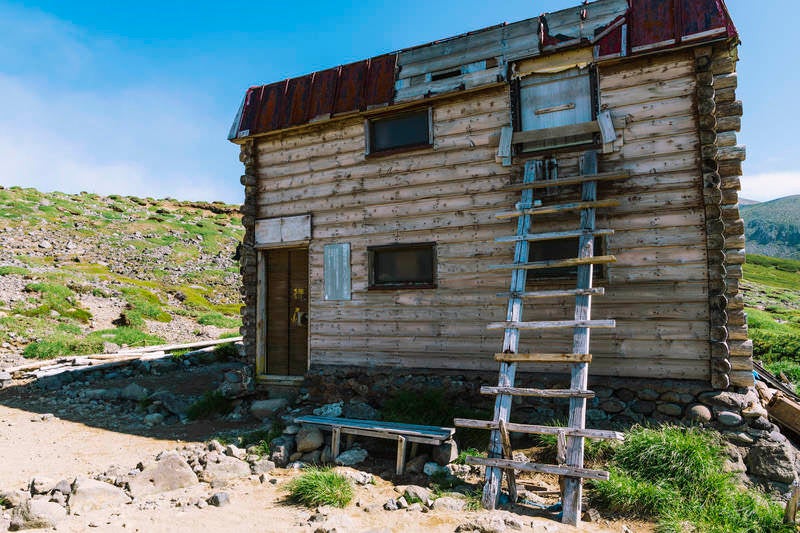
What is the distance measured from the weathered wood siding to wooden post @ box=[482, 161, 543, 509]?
560 millimetres

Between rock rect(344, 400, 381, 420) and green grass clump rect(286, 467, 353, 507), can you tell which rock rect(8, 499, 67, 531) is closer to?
green grass clump rect(286, 467, 353, 507)

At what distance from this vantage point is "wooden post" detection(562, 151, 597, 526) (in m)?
5.05

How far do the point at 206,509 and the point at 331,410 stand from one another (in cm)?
326

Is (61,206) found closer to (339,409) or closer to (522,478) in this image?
(339,409)

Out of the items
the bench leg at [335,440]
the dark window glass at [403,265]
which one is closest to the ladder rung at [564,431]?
the bench leg at [335,440]

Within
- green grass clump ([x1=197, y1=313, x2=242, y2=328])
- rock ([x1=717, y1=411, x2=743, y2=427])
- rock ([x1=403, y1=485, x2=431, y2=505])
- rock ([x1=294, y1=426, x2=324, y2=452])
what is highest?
green grass clump ([x1=197, y1=313, x2=242, y2=328])

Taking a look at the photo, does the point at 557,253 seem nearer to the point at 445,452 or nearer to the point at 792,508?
the point at 445,452

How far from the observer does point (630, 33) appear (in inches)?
300

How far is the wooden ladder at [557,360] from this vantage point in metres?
5.18

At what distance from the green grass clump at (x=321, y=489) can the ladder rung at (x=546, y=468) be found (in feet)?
4.76

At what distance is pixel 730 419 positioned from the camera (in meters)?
6.50

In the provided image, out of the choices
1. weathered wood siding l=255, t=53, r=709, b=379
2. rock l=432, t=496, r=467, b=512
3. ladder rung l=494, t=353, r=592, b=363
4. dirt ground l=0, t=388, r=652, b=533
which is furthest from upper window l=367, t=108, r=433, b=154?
rock l=432, t=496, r=467, b=512

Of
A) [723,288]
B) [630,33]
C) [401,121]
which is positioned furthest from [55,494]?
[630,33]

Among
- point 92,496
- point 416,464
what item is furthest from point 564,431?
point 92,496
